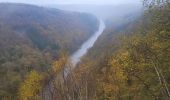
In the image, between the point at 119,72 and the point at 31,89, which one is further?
the point at 31,89

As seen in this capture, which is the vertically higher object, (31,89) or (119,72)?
(119,72)

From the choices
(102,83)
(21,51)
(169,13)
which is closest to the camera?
(169,13)

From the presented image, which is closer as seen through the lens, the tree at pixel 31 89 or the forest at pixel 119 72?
the forest at pixel 119 72

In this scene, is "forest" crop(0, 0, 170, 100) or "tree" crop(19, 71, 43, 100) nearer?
"forest" crop(0, 0, 170, 100)

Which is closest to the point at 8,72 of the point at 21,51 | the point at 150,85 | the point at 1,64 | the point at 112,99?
the point at 1,64

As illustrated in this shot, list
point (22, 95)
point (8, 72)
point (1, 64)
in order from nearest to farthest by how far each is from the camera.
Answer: point (22, 95) → point (8, 72) → point (1, 64)

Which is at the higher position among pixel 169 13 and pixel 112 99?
pixel 169 13

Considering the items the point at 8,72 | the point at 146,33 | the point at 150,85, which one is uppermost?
the point at 146,33

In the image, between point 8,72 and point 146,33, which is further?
point 8,72

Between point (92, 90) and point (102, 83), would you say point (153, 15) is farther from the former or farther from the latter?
point (102, 83)
